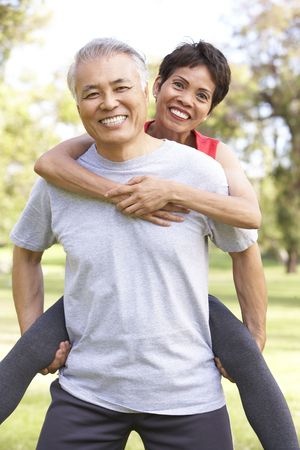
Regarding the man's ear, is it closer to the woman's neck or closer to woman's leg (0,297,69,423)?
the woman's neck

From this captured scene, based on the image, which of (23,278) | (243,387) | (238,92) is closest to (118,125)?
(23,278)

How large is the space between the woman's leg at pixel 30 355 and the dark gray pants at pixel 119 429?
0.22 m

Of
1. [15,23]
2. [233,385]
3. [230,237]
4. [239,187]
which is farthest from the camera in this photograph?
[15,23]

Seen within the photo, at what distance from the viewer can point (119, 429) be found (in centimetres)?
274

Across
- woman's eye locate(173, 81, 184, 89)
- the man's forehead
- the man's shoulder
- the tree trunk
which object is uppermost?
the man's forehead

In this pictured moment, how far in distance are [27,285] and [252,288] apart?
724 mm

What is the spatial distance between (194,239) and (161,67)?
141cm

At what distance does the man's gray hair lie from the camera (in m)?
2.73

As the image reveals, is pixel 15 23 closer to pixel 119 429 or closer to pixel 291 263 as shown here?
pixel 119 429

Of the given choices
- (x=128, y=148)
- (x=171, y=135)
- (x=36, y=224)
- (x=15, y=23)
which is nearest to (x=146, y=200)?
(x=128, y=148)

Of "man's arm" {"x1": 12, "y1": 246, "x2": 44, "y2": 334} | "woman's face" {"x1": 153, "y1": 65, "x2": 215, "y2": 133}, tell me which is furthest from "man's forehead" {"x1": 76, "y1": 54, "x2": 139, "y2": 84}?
"woman's face" {"x1": 153, "y1": 65, "x2": 215, "y2": 133}

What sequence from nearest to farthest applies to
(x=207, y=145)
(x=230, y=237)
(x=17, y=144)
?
1. (x=230, y=237)
2. (x=207, y=145)
3. (x=17, y=144)

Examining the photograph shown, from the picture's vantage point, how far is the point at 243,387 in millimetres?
2943

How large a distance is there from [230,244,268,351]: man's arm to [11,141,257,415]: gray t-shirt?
190 millimetres
